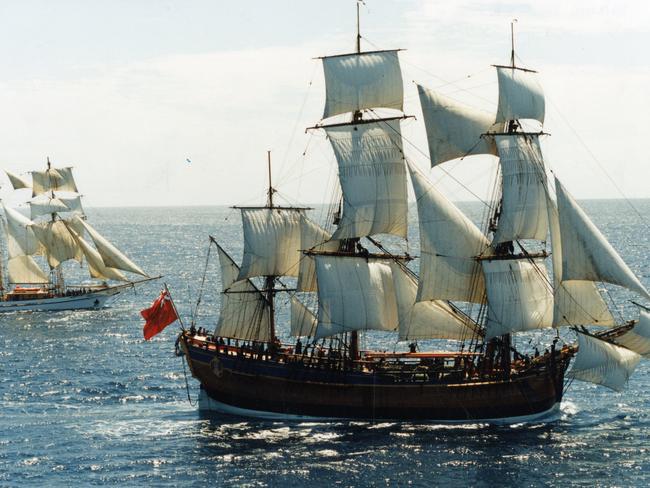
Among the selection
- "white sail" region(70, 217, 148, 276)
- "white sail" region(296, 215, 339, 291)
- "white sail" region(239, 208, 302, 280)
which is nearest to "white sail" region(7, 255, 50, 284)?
"white sail" region(70, 217, 148, 276)

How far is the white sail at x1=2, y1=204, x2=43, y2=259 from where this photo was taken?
111625 millimetres

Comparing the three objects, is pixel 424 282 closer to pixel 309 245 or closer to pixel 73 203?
pixel 309 245

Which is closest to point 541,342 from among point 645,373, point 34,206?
point 645,373

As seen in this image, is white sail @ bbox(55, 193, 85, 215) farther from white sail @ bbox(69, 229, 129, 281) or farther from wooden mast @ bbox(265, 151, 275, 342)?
wooden mast @ bbox(265, 151, 275, 342)

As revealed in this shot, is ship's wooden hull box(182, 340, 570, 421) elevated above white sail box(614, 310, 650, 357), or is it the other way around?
white sail box(614, 310, 650, 357)

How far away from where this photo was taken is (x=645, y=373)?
229ft

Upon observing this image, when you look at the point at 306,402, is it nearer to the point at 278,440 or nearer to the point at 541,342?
the point at 278,440

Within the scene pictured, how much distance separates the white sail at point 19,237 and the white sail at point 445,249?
66.3m

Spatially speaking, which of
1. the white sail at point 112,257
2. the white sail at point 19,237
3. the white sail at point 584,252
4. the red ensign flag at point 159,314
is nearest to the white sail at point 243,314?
the red ensign flag at point 159,314

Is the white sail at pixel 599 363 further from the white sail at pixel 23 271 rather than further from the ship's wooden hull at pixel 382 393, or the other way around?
the white sail at pixel 23 271

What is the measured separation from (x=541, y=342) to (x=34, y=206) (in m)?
61.9

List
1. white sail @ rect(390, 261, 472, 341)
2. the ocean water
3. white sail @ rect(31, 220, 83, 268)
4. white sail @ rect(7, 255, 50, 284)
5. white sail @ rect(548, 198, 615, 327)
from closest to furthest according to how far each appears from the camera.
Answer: the ocean water → white sail @ rect(548, 198, 615, 327) → white sail @ rect(390, 261, 472, 341) → white sail @ rect(7, 255, 50, 284) → white sail @ rect(31, 220, 83, 268)

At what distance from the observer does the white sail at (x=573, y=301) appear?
55906 millimetres

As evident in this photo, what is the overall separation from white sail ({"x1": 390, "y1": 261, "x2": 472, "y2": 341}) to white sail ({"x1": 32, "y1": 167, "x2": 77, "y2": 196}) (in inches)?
2654
